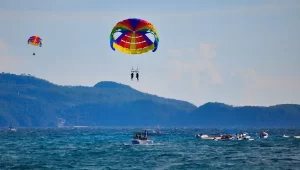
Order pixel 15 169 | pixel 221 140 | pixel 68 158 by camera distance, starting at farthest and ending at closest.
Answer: pixel 221 140 → pixel 68 158 → pixel 15 169

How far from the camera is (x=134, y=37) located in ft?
299

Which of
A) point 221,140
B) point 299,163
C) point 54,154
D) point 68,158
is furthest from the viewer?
point 221,140

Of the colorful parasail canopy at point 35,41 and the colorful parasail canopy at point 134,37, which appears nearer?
the colorful parasail canopy at point 134,37

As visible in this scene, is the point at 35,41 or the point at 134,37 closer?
the point at 134,37

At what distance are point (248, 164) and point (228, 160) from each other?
22.4 ft

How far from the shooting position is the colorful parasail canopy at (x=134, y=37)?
89.8 meters

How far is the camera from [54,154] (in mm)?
115812

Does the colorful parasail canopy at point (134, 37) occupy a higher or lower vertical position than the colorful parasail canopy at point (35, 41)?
lower

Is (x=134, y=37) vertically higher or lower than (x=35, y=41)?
lower

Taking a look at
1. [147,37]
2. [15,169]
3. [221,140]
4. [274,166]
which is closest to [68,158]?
[15,169]

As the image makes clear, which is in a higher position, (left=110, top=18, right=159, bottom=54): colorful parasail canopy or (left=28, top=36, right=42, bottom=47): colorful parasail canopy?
(left=28, top=36, right=42, bottom=47): colorful parasail canopy

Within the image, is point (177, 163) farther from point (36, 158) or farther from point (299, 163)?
point (36, 158)

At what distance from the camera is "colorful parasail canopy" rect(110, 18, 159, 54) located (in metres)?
89.8

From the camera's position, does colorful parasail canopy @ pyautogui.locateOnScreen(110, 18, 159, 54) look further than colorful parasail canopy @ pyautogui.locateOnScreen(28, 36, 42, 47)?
No
